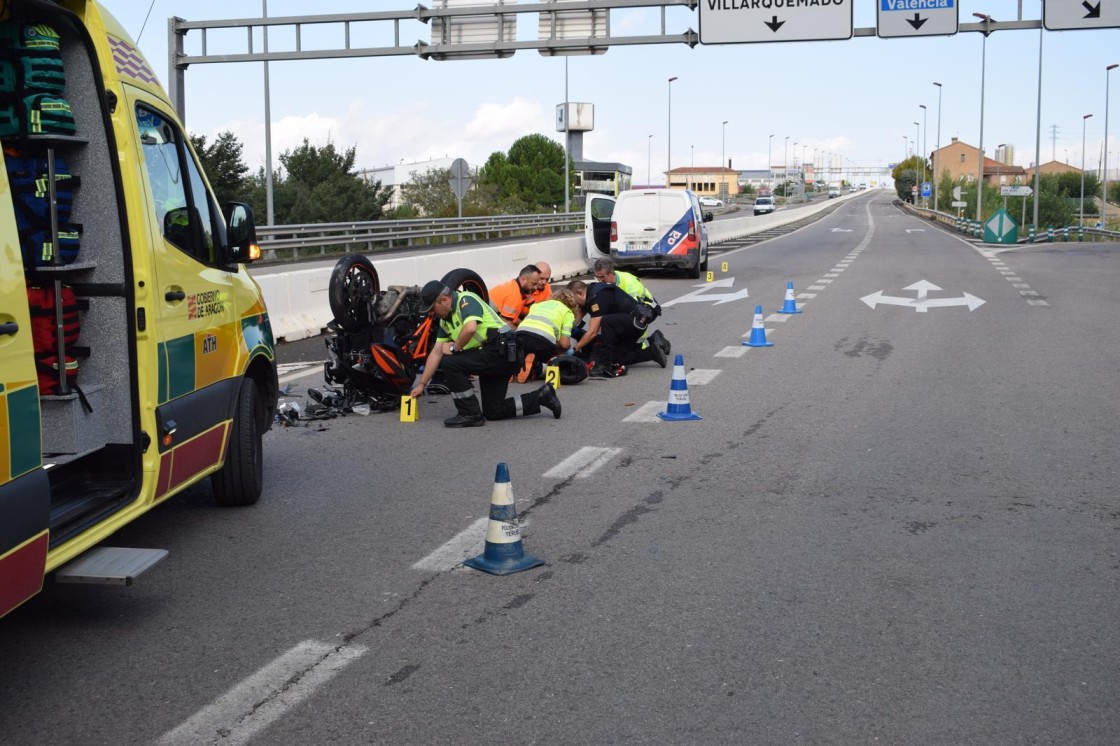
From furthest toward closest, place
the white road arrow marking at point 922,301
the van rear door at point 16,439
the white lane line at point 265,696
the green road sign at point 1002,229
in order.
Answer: the green road sign at point 1002,229
the white road arrow marking at point 922,301
the van rear door at point 16,439
the white lane line at point 265,696

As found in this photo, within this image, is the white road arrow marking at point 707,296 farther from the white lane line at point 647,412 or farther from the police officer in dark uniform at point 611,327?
the white lane line at point 647,412

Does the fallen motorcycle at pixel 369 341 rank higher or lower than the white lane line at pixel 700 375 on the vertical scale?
higher

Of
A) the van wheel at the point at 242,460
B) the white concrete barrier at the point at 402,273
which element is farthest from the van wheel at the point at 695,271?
the van wheel at the point at 242,460

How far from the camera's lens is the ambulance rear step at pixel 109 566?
15.4 ft

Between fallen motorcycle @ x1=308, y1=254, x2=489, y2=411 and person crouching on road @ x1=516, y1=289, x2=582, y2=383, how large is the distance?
2.71 ft

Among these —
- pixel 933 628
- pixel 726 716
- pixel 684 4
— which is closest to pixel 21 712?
pixel 726 716

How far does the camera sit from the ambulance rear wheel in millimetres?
10414

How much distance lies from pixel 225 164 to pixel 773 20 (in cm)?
5348

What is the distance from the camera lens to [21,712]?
4098 millimetres

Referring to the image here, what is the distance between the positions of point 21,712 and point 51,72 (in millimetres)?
2575

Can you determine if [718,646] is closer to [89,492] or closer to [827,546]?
[827,546]

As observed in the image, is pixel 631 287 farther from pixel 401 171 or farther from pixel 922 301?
pixel 401 171

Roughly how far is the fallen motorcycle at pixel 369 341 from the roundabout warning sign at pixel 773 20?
16.4 metres

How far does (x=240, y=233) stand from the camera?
6.45 metres
